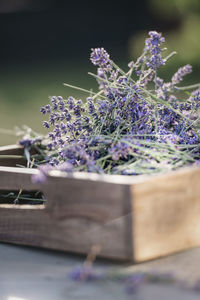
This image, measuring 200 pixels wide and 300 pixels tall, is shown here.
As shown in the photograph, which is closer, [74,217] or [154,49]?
[74,217]

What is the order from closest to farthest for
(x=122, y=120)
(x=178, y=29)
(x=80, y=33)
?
(x=122, y=120) < (x=178, y=29) < (x=80, y=33)

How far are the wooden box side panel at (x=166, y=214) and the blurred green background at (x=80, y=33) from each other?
20.0 feet

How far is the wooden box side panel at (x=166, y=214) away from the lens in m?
1.08

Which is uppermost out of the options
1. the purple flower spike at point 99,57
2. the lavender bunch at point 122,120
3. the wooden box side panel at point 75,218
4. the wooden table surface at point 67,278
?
the purple flower spike at point 99,57

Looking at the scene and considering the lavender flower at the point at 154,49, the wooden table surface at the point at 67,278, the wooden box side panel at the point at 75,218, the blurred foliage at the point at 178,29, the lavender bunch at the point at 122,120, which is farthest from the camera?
the blurred foliage at the point at 178,29

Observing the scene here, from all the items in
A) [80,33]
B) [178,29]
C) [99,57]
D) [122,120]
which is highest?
[80,33]

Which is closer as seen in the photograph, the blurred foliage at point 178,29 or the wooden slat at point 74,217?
the wooden slat at point 74,217

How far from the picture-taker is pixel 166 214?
43.8 inches

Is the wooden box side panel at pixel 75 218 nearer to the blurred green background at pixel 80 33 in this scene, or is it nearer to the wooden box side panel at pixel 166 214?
the wooden box side panel at pixel 166 214

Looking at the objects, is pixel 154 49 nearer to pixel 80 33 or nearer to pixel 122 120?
pixel 122 120

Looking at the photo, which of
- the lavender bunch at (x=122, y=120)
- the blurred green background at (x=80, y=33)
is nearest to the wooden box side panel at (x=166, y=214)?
the lavender bunch at (x=122, y=120)

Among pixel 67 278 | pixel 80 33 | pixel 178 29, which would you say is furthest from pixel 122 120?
pixel 80 33

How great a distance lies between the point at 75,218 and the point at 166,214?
0.19m

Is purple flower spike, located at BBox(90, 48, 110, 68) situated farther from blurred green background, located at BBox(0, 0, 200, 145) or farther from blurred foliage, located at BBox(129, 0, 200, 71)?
blurred foliage, located at BBox(129, 0, 200, 71)
